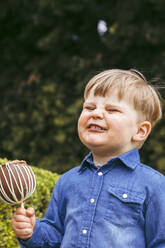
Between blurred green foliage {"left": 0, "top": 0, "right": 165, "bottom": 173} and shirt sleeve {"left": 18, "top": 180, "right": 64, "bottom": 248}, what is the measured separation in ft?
12.7

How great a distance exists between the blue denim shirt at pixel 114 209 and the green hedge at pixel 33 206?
0.65 meters

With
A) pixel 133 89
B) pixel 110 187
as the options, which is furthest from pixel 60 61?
pixel 110 187

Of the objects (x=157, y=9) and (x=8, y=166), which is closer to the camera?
(x=8, y=166)

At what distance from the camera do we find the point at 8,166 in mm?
1804

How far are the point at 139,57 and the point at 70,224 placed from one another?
4621mm

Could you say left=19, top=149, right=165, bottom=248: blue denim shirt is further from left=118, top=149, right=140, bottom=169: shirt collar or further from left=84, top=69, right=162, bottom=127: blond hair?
left=84, top=69, right=162, bottom=127: blond hair

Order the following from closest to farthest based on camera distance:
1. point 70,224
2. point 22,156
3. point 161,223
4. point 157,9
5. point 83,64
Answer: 1. point 161,223
2. point 70,224
3. point 157,9
4. point 83,64
5. point 22,156

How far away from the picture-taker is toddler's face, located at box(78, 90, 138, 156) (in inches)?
73.3

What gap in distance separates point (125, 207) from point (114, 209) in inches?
2.1

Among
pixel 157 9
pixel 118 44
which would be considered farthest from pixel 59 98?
pixel 157 9

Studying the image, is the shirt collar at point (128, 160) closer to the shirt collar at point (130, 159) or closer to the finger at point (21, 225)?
the shirt collar at point (130, 159)

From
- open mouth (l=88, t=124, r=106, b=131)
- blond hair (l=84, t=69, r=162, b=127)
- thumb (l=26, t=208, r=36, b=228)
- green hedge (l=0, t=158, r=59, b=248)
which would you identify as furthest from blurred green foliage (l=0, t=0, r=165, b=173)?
thumb (l=26, t=208, r=36, b=228)

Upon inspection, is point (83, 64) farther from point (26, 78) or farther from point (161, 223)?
point (161, 223)

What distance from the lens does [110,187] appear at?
1.81 m
